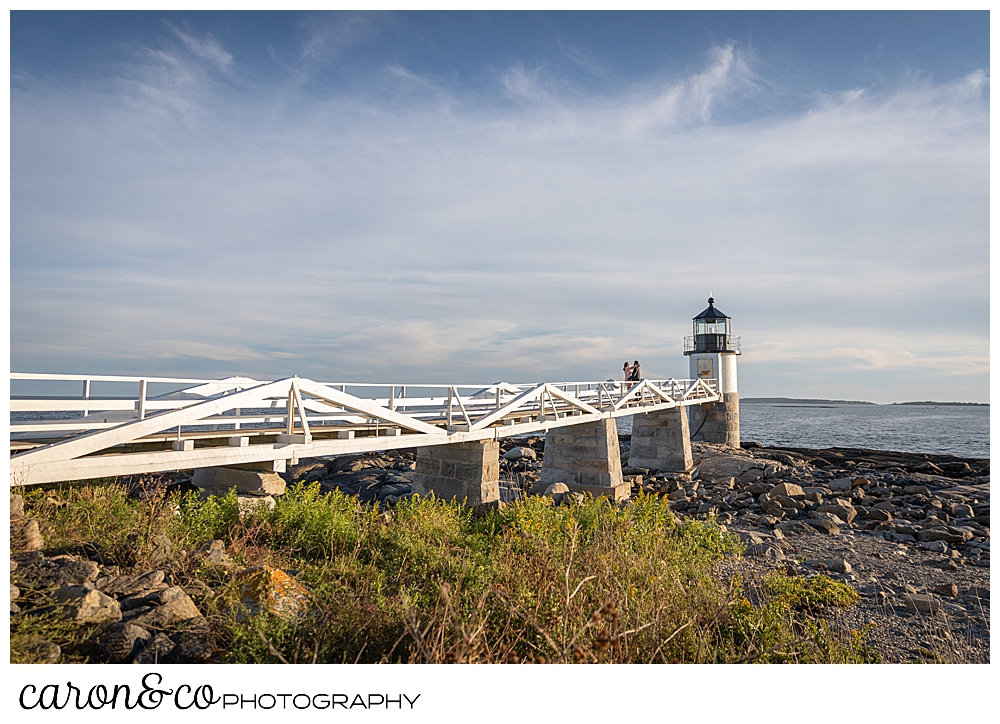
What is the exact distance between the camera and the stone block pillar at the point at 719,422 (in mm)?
29594

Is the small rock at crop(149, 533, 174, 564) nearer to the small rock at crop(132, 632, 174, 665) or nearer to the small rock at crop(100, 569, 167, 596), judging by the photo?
the small rock at crop(100, 569, 167, 596)

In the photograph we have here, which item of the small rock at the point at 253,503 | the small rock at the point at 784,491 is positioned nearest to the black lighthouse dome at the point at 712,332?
the small rock at the point at 784,491

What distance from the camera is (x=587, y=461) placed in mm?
17359

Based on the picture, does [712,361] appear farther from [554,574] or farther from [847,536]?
[554,574]

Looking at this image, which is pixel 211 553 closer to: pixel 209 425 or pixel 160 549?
pixel 160 549

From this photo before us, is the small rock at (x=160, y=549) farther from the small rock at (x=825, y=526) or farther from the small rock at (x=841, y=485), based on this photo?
the small rock at (x=841, y=485)

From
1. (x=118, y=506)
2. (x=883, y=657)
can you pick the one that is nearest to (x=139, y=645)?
(x=118, y=506)

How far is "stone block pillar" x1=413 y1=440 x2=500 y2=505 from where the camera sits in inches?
455

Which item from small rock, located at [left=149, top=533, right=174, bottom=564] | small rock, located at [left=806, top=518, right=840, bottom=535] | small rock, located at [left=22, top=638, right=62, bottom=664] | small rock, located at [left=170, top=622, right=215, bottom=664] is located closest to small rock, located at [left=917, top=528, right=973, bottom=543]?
small rock, located at [left=806, top=518, right=840, bottom=535]

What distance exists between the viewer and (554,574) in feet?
17.3

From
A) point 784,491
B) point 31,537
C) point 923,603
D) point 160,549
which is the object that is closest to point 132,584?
point 160,549

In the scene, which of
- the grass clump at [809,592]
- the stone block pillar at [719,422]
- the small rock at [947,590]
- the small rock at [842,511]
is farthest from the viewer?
the stone block pillar at [719,422]

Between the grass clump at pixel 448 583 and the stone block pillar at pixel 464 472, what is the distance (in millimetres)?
2542

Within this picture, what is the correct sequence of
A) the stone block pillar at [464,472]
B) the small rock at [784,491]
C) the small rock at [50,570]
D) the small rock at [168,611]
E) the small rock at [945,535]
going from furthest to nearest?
the small rock at [784,491]
the small rock at [945,535]
the stone block pillar at [464,472]
the small rock at [50,570]
the small rock at [168,611]
